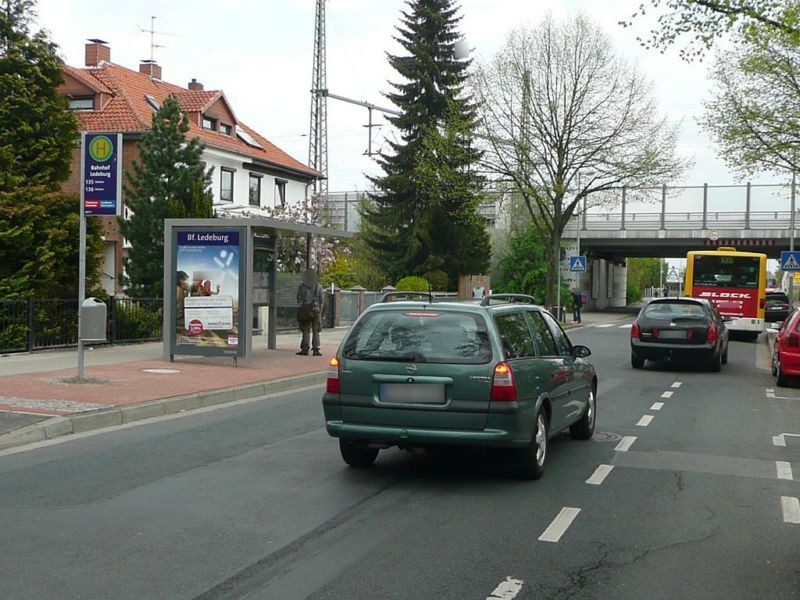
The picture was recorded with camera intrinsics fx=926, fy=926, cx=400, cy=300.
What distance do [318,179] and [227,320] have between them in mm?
33321

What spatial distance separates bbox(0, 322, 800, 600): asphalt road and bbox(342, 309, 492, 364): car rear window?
1056 mm

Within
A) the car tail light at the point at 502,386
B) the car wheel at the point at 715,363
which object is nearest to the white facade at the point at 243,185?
the car wheel at the point at 715,363

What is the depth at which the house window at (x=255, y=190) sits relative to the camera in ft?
144

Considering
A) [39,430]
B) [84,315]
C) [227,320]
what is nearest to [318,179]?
[227,320]

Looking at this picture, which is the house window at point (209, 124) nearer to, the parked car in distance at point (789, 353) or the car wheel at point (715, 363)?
the car wheel at point (715, 363)

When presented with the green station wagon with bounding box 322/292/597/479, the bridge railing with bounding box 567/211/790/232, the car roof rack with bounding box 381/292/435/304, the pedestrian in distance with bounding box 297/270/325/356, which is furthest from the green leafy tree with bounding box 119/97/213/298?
the bridge railing with bounding box 567/211/790/232

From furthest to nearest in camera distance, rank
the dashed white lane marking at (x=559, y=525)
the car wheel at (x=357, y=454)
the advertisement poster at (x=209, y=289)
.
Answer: the advertisement poster at (x=209, y=289), the car wheel at (x=357, y=454), the dashed white lane marking at (x=559, y=525)

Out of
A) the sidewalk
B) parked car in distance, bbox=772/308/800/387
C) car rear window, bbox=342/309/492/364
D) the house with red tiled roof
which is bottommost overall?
the sidewalk

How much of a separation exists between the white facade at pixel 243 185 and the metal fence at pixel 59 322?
52.8ft

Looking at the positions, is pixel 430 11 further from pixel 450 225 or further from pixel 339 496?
pixel 339 496

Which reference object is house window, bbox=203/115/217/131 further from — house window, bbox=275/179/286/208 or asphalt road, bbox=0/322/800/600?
asphalt road, bbox=0/322/800/600

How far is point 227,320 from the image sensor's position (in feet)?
55.5

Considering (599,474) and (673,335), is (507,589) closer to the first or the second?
(599,474)

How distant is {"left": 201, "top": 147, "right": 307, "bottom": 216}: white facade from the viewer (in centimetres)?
4000
